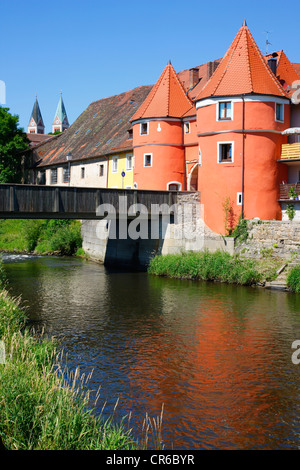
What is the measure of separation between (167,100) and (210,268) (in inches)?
507

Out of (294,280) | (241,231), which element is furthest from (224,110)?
(294,280)

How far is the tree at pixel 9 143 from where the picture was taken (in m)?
52.5

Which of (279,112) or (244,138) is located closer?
(244,138)

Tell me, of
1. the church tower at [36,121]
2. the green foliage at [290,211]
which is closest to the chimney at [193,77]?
the green foliage at [290,211]

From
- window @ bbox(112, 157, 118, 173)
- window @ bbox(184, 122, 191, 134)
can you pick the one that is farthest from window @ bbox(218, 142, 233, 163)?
window @ bbox(112, 157, 118, 173)

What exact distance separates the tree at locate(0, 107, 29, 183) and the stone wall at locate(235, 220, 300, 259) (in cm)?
3115

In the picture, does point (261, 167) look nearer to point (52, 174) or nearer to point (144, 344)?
point (144, 344)

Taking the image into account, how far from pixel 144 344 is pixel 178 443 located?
6458mm

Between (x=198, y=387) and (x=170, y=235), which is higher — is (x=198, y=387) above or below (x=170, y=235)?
below

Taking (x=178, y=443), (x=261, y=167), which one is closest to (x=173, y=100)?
(x=261, y=167)

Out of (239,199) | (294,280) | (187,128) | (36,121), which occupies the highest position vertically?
(36,121)

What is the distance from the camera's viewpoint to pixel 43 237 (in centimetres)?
4431

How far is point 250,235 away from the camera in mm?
28344

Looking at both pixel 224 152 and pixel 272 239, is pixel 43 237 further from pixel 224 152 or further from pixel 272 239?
pixel 272 239
